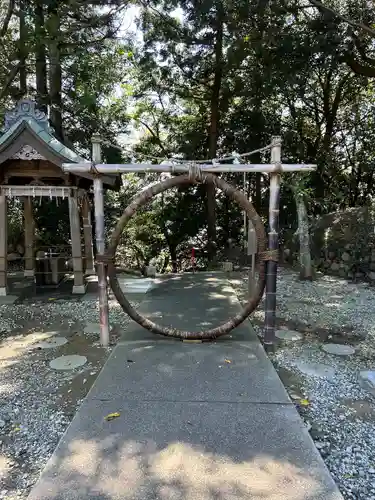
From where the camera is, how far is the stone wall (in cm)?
741

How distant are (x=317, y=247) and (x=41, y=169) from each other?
5673mm

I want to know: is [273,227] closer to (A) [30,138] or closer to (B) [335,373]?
(B) [335,373]

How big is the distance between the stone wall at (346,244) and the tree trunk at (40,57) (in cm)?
642

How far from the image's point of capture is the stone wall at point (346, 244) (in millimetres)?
7414

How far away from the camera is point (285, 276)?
7.82m

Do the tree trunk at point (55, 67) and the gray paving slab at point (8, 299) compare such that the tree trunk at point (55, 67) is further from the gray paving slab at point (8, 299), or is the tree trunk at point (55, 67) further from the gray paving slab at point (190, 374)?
the gray paving slab at point (190, 374)

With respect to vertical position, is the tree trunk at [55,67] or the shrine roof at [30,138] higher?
the tree trunk at [55,67]

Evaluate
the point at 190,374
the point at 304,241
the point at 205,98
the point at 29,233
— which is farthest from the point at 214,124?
the point at 190,374

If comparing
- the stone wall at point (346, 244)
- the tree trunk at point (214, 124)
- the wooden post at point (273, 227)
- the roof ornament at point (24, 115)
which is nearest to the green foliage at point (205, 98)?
the tree trunk at point (214, 124)

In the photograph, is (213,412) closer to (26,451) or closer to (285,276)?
(26,451)

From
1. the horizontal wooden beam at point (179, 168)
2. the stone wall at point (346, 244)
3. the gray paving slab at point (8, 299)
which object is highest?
the horizontal wooden beam at point (179, 168)

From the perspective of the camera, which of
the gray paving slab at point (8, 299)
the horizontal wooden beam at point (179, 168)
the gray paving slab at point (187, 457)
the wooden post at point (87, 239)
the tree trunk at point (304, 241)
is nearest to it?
the gray paving slab at point (187, 457)

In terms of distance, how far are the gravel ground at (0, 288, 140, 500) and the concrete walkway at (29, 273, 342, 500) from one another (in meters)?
0.16

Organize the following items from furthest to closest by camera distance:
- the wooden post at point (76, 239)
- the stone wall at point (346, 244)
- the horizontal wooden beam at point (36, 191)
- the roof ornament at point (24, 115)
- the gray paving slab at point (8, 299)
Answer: the stone wall at point (346, 244), the wooden post at point (76, 239), the horizontal wooden beam at point (36, 191), the gray paving slab at point (8, 299), the roof ornament at point (24, 115)
